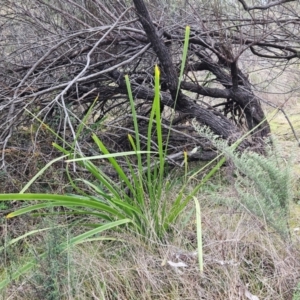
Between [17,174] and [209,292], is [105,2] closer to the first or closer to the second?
[17,174]

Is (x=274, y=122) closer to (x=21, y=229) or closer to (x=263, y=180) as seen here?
(x=263, y=180)

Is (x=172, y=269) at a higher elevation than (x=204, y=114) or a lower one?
lower

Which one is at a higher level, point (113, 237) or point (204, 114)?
point (204, 114)

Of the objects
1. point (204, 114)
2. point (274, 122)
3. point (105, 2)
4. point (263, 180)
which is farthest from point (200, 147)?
point (274, 122)

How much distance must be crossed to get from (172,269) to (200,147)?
61.5 inches

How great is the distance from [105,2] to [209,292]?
8.68ft

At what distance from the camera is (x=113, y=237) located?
236cm

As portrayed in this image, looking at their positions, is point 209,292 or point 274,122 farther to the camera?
point 274,122

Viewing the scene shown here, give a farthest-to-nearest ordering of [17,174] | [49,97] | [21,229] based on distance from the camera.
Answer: [49,97] < [17,174] < [21,229]

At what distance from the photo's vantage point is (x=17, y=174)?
2934mm

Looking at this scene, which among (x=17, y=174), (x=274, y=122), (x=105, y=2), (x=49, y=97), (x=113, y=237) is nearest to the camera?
(x=113, y=237)

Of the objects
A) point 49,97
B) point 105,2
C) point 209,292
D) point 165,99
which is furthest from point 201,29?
point 209,292

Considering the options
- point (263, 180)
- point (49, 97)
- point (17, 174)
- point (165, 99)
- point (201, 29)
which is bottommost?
point (17, 174)

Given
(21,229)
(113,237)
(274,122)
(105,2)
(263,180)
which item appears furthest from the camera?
(274,122)
